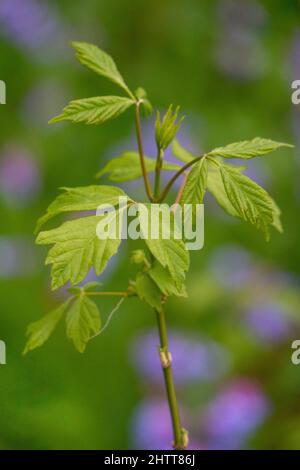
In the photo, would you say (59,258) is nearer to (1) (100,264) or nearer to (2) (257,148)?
(1) (100,264)

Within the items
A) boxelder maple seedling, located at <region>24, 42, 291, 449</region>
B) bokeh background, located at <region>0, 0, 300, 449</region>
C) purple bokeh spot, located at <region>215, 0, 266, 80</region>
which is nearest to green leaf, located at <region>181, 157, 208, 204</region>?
boxelder maple seedling, located at <region>24, 42, 291, 449</region>

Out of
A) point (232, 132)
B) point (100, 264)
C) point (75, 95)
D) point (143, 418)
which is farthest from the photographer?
point (75, 95)

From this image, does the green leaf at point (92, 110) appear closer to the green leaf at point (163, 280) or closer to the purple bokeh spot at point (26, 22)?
the green leaf at point (163, 280)

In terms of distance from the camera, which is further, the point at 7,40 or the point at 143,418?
the point at 7,40

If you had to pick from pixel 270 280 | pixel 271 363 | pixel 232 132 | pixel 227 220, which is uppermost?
pixel 232 132

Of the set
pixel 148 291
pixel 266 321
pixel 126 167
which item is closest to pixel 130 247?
pixel 266 321

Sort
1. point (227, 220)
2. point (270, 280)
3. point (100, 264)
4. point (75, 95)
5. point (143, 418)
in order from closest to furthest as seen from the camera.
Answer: point (100, 264) → point (143, 418) → point (270, 280) → point (227, 220) → point (75, 95)
